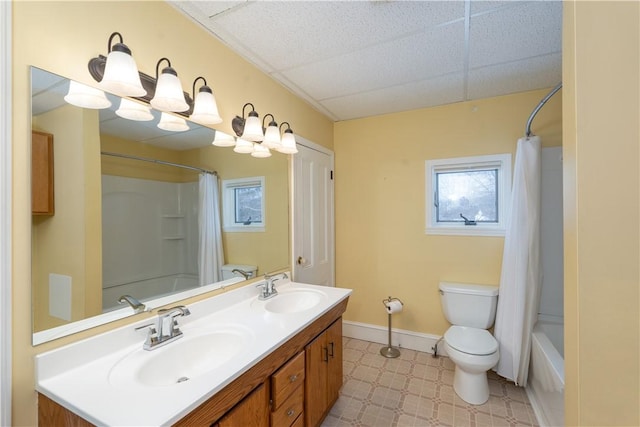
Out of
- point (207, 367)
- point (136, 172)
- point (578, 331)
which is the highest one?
point (136, 172)

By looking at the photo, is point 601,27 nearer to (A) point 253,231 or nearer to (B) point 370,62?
(B) point 370,62

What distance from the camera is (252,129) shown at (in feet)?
5.35

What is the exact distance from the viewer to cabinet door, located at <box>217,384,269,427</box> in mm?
909

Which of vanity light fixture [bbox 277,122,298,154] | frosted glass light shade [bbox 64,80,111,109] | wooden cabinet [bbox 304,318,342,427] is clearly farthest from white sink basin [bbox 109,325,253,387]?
vanity light fixture [bbox 277,122,298,154]

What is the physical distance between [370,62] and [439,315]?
7.23 ft

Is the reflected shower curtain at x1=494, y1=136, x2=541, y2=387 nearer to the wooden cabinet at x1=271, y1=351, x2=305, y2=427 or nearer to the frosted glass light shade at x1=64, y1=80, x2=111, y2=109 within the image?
the wooden cabinet at x1=271, y1=351, x2=305, y2=427

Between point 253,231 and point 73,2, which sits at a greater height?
point 73,2

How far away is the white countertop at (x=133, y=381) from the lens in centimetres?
71

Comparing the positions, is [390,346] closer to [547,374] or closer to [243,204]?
[547,374]

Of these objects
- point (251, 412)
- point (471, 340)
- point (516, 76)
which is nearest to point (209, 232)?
point (251, 412)

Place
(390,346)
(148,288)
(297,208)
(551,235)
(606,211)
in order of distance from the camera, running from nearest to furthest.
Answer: (606,211)
(148,288)
(551,235)
(297,208)
(390,346)

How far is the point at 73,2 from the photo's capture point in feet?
3.11

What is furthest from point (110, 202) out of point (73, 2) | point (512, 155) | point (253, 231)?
point (512, 155)

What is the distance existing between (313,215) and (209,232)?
3.62ft
